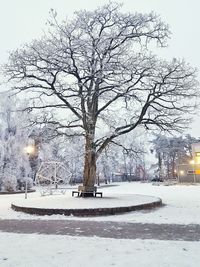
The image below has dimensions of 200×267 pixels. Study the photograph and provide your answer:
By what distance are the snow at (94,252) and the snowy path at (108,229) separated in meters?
0.70

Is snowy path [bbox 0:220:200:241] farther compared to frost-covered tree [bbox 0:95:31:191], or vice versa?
frost-covered tree [bbox 0:95:31:191]

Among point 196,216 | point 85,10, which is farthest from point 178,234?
point 85,10

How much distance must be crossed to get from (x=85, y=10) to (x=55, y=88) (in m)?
4.70

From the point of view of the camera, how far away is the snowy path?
309 inches

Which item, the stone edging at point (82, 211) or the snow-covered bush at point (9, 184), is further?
the snow-covered bush at point (9, 184)

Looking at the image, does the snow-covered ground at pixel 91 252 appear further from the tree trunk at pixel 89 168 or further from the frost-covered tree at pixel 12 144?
the frost-covered tree at pixel 12 144

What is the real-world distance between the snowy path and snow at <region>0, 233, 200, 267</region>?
704 millimetres

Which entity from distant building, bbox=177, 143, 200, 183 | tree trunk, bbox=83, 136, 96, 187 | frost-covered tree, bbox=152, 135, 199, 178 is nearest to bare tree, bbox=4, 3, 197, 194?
tree trunk, bbox=83, 136, 96, 187

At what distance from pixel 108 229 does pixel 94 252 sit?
9.65ft

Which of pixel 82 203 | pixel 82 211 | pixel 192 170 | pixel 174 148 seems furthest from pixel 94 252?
pixel 174 148

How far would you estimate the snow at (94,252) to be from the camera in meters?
5.38

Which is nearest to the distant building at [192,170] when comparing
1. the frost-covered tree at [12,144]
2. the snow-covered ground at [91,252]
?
the frost-covered tree at [12,144]

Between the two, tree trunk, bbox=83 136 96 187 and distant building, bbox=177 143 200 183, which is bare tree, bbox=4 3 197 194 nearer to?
tree trunk, bbox=83 136 96 187

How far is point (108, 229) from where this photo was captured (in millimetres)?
9016
